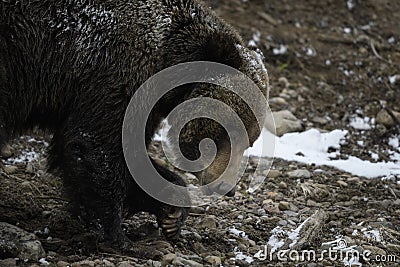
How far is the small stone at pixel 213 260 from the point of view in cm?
497

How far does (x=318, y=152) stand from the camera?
25.6ft

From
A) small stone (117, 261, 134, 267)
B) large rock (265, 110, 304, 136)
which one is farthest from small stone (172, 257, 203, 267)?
large rock (265, 110, 304, 136)

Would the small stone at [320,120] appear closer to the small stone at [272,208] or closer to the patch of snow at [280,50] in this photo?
the patch of snow at [280,50]

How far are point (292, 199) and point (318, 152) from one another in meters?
1.50

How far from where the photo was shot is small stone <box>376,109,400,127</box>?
8359 mm

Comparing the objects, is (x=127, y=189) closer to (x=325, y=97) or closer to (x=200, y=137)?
(x=200, y=137)

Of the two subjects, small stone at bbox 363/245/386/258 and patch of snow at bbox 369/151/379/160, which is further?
patch of snow at bbox 369/151/379/160

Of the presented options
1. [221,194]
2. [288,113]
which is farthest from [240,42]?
[288,113]

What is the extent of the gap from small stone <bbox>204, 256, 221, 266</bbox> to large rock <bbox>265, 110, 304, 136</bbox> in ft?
10.2

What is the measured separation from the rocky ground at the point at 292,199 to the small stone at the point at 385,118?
1 centimetres

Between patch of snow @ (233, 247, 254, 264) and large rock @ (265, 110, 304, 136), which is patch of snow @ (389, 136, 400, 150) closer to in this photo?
large rock @ (265, 110, 304, 136)

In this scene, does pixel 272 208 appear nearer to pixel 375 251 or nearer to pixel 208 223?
pixel 208 223

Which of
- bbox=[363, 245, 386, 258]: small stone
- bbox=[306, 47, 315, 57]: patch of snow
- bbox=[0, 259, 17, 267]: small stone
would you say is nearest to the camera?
bbox=[0, 259, 17, 267]: small stone

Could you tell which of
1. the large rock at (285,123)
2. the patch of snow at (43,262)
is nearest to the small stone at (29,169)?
the patch of snow at (43,262)
